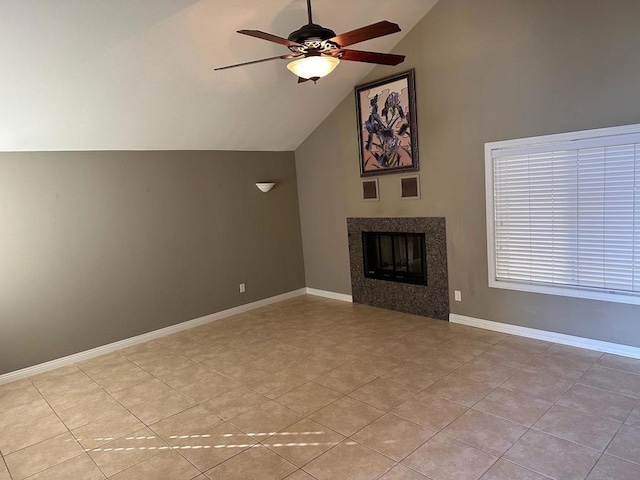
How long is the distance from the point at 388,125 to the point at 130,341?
3.95 meters

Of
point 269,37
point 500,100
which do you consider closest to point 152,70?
point 269,37

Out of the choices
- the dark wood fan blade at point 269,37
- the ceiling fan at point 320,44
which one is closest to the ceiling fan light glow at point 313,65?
the ceiling fan at point 320,44

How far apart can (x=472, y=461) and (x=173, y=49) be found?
3.83 metres

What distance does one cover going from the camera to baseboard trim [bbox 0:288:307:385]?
4.20 metres

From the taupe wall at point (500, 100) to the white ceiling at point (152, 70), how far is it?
0.58 m

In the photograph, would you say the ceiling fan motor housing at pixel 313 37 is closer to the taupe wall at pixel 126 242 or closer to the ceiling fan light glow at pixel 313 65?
the ceiling fan light glow at pixel 313 65

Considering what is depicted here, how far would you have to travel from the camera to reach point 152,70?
3803 mm

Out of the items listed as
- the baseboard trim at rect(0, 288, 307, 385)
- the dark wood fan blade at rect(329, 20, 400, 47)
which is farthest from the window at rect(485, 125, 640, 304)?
the baseboard trim at rect(0, 288, 307, 385)

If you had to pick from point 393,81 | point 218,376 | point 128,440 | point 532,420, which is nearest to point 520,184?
point 393,81

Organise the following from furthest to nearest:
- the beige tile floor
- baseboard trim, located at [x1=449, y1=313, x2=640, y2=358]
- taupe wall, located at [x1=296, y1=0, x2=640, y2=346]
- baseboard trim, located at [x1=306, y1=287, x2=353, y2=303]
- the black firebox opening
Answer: baseboard trim, located at [x1=306, y1=287, x2=353, y2=303]
the black firebox opening
baseboard trim, located at [x1=449, y1=313, x2=640, y2=358]
taupe wall, located at [x1=296, y1=0, x2=640, y2=346]
the beige tile floor

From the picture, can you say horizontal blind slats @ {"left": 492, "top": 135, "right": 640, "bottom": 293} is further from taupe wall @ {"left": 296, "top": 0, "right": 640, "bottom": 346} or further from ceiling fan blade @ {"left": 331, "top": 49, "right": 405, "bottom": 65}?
ceiling fan blade @ {"left": 331, "top": 49, "right": 405, "bottom": 65}

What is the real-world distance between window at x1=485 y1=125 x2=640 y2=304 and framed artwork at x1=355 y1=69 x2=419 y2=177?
971 millimetres

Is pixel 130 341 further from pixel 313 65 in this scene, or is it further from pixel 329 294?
pixel 313 65

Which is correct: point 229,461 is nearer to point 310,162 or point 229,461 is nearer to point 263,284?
point 263,284
